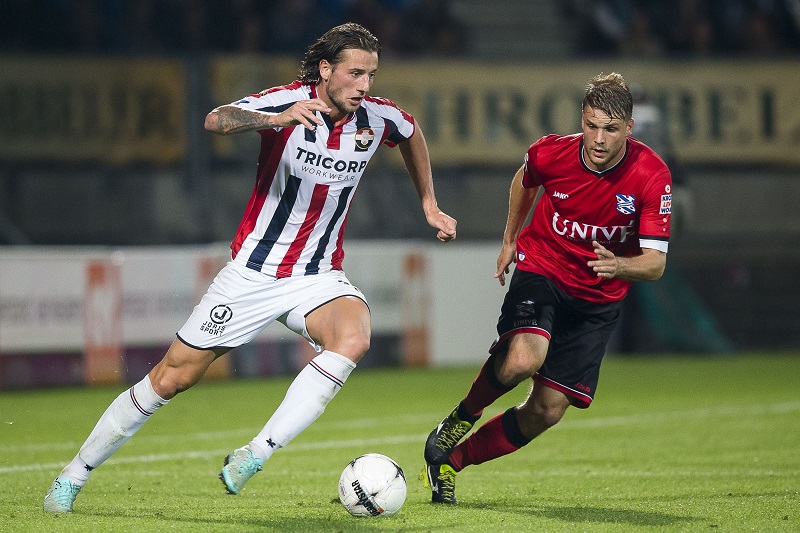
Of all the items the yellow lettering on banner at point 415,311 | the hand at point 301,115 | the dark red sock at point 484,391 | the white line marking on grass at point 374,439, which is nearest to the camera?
the hand at point 301,115

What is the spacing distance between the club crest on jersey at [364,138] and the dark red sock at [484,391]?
3.75 feet

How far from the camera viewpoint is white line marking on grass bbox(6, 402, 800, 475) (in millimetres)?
8062

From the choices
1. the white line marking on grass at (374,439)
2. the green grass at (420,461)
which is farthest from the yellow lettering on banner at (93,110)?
the white line marking on grass at (374,439)

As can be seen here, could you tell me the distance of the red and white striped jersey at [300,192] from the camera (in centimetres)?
576

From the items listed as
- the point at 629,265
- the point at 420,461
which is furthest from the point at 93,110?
the point at 629,265

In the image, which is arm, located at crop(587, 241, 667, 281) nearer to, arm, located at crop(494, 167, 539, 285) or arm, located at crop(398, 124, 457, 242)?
arm, located at crop(494, 167, 539, 285)

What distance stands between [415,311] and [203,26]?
465 cm

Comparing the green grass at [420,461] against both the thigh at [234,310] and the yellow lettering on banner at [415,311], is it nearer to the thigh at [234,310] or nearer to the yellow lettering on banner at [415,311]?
the yellow lettering on banner at [415,311]

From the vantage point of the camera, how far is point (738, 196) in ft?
54.5

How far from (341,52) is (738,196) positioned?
39.0ft

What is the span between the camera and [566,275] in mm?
6238

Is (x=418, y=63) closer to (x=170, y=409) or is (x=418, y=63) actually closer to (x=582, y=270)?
(x=170, y=409)

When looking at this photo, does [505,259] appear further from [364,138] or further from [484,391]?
[364,138]

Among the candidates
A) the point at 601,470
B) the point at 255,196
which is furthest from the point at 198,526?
the point at 601,470
